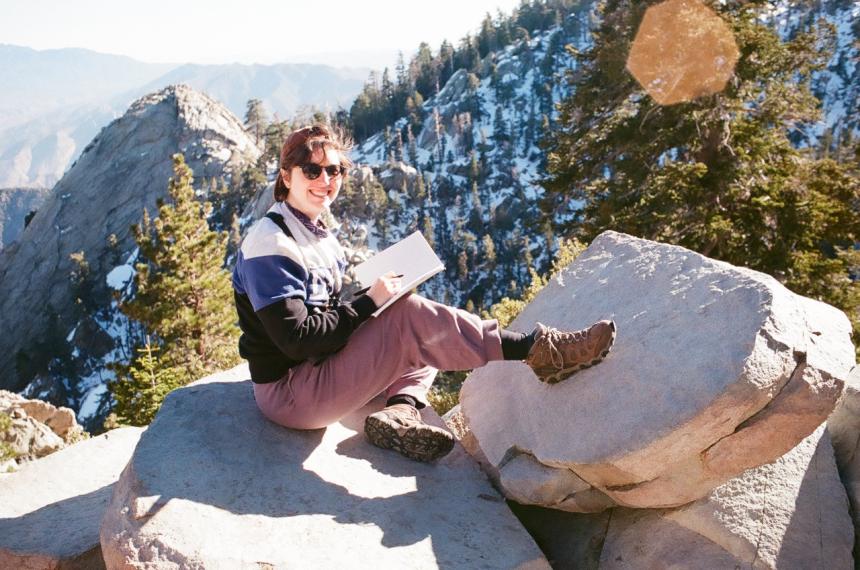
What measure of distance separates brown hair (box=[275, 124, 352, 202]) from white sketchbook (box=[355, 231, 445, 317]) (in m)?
0.70

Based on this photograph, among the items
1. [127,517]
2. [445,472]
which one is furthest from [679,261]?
[127,517]

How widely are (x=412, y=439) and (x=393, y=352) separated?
788 millimetres

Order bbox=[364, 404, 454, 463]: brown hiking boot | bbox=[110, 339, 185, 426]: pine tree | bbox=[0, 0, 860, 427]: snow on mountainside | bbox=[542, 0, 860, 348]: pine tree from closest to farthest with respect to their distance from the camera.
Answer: bbox=[364, 404, 454, 463]: brown hiking boot
bbox=[542, 0, 860, 348]: pine tree
bbox=[110, 339, 185, 426]: pine tree
bbox=[0, 0, 860, 427]: snow on mountainside

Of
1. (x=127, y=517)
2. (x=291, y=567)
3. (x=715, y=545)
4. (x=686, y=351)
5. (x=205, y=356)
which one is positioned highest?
(x=686, y=351)

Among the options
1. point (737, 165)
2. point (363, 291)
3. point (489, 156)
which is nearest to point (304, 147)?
point (363, 291)

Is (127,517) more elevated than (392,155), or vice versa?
(127,517)

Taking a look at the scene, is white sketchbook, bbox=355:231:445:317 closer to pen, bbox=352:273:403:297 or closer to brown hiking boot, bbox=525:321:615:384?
pen, bbox=352:273:403:297

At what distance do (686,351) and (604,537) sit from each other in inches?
56.2

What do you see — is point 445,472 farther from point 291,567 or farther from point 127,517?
point 127,517

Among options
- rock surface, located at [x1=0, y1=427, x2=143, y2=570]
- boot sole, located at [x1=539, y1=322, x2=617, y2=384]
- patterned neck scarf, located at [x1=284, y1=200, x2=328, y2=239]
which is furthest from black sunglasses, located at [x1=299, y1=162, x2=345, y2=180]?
rock surface, located at [x1=0, y1=427, x2=143, y2=570]

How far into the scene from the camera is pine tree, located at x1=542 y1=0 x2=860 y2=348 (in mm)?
10672

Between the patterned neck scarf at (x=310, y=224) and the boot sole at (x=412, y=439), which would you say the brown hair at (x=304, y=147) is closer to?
the patterned neck scarf at (x=310, y=224)

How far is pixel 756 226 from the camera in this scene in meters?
11.0

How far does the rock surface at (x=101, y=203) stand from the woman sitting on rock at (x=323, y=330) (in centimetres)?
9069
